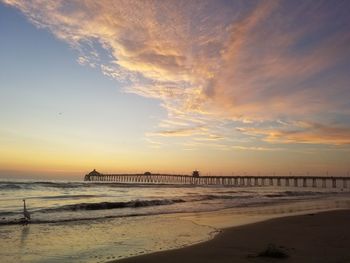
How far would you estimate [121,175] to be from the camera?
175 meters

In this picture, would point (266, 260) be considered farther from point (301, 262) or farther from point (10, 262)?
point (10, 262)

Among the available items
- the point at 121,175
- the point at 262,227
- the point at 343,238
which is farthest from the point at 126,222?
the point at 121,175

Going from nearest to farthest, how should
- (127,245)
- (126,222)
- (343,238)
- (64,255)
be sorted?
1. (64,255)
2. (127,245)
3. (343,238)
4. (126,222)

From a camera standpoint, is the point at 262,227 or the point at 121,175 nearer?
the point at 262,227

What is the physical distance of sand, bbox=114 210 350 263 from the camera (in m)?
8.84

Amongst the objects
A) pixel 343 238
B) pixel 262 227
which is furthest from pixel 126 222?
pixel 343 238

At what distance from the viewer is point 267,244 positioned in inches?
437

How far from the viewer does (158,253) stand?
9453 millimetres

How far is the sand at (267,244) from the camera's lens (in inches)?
348

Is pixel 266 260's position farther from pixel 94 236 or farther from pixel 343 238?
pixel 94 236

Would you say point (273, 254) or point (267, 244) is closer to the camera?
point (273, 254)

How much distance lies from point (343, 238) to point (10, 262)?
9.11m

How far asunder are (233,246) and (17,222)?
349 inches

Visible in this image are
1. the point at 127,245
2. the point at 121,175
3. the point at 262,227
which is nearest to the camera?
the point at 127,245
